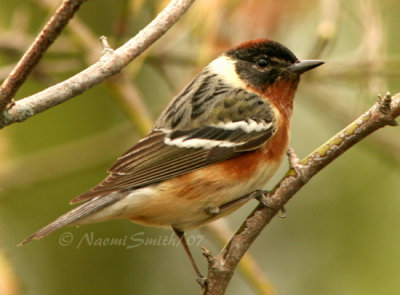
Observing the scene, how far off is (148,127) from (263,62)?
0.82m

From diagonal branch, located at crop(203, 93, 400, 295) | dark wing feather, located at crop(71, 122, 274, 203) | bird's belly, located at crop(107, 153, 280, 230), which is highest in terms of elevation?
dark wing feather, located at crop(71, 122, 274, 203)

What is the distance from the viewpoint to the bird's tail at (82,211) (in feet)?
10.5

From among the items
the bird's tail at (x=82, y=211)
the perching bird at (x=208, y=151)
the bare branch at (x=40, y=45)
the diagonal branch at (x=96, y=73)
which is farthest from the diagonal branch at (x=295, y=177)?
the bare branch at (x=40, y=45)

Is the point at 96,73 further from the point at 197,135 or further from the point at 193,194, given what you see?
the point at 197,135

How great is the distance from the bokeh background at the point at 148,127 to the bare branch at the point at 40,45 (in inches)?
66.8

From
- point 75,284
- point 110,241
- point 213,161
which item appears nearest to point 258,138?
point 213,161

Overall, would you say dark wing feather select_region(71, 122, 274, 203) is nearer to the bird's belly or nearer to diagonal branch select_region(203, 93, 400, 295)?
the bird's belly

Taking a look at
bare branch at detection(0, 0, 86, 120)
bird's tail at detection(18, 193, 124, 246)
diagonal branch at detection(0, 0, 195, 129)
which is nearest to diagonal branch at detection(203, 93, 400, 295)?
bird's tail at detection(18, 193, 124, 246)

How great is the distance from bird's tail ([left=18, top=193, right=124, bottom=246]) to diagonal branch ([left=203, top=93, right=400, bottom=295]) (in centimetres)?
67

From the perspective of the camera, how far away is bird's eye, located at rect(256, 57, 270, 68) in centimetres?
421

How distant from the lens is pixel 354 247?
19.5ft

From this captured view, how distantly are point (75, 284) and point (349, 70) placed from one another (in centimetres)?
301

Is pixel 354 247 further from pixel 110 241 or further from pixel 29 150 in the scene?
pixel 29 150

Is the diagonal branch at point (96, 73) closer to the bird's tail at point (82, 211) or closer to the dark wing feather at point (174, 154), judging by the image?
the bird's tail at point (82, 211)
